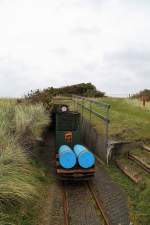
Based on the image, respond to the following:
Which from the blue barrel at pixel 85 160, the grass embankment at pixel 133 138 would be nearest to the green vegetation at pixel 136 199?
the grass embankment at pixel 133 138

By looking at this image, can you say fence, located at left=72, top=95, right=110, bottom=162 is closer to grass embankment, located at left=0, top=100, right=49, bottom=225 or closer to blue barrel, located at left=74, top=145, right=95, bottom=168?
blue barrel, located at left=74, top=145, right=95, bottom=168

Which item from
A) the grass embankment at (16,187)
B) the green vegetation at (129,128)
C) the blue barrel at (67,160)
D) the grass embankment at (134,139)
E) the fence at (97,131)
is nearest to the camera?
the grass embankment at (16,187)

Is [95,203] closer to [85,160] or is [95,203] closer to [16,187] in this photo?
[85,160]

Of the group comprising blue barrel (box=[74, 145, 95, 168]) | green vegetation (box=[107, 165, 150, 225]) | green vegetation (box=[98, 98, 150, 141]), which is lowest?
green vegetation (box=[107, 165, 150, 225])

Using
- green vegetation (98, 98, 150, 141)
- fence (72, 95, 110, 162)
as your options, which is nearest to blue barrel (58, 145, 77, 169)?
fence (72, 95, 110, 162)

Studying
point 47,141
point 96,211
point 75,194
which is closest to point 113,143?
point 75,194

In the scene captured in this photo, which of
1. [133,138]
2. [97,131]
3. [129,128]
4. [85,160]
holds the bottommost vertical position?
[85,160]

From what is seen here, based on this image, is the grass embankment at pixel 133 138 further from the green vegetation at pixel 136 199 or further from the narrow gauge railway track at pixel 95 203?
the narrow gauge railway track at pixel 95 203

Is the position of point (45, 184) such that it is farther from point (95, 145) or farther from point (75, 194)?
point (95, 145)

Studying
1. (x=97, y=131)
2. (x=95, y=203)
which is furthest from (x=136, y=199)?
(x=97, y=131)

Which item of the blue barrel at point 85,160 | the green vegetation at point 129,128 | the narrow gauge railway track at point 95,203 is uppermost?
the green vegetation at point 129,128

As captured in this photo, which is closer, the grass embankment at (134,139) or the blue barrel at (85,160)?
the grass embankment at (134,139)

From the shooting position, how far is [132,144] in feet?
51.8

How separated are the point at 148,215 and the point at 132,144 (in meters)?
6.75
